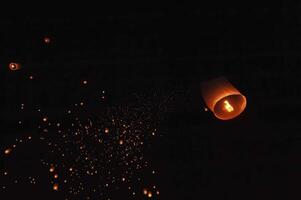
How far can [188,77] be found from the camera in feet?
8.52

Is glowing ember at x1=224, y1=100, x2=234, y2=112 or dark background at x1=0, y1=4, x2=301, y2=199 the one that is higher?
dark background at x1=0, y1=4, x2=301, y2=199

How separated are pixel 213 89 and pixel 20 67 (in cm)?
144

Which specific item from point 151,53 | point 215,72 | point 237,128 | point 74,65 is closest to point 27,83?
point 74,65

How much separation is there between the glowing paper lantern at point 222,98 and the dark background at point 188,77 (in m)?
0.60

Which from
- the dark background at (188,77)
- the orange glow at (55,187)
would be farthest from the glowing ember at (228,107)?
the orange glow at (55,187)

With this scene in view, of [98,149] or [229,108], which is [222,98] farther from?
[98,149]

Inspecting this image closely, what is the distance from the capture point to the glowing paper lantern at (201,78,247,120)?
179 cm

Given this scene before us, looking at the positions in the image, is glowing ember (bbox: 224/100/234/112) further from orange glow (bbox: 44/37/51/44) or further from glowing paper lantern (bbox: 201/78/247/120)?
orange glow (bbox: 44/37/51/44)

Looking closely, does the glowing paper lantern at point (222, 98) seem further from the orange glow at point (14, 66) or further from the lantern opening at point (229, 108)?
the orange glow at point (14, 66)

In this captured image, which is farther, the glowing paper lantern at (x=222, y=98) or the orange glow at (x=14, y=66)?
the orange glow at (x=14, y=66)

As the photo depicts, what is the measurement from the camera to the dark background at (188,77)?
7.66 feet

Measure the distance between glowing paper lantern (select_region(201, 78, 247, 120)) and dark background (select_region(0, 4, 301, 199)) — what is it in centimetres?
60

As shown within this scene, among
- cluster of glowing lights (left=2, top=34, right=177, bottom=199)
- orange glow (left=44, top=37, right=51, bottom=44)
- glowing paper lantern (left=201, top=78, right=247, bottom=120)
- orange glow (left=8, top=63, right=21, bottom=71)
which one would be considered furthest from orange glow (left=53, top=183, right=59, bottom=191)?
glowing paper lantern (left=201, top=78, right=247, bottom=120)

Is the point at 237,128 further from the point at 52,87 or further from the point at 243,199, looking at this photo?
the point at 52,87
